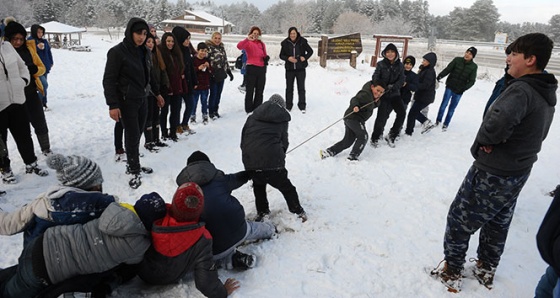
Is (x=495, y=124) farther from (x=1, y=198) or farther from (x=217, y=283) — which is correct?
(x=1, y=198)

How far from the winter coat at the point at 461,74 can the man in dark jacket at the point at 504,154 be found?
5.10 m

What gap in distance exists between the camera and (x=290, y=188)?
146 inches

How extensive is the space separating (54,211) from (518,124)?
10.6ft

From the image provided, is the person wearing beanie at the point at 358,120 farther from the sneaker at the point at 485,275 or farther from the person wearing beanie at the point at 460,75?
the sneaker at the point at 485,275

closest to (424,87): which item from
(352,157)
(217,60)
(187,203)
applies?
(352,157)

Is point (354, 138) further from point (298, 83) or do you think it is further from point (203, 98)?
point (203, 98)

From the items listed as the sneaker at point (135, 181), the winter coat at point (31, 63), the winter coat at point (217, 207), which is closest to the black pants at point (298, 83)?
the sneaker at point (135, 181)

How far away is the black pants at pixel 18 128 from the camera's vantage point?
4230mm

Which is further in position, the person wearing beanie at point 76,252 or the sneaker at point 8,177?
the sneaker at point 8,177

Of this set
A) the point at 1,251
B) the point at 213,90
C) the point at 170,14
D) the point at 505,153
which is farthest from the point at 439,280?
the point at 170,14

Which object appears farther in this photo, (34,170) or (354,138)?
(354,138)

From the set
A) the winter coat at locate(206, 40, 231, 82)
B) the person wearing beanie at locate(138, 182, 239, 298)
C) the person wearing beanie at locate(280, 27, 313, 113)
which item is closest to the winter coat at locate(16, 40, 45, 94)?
the winter coat at locate(206, 40, 231, 82)

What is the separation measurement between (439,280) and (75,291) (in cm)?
284

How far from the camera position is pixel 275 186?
367 cm
